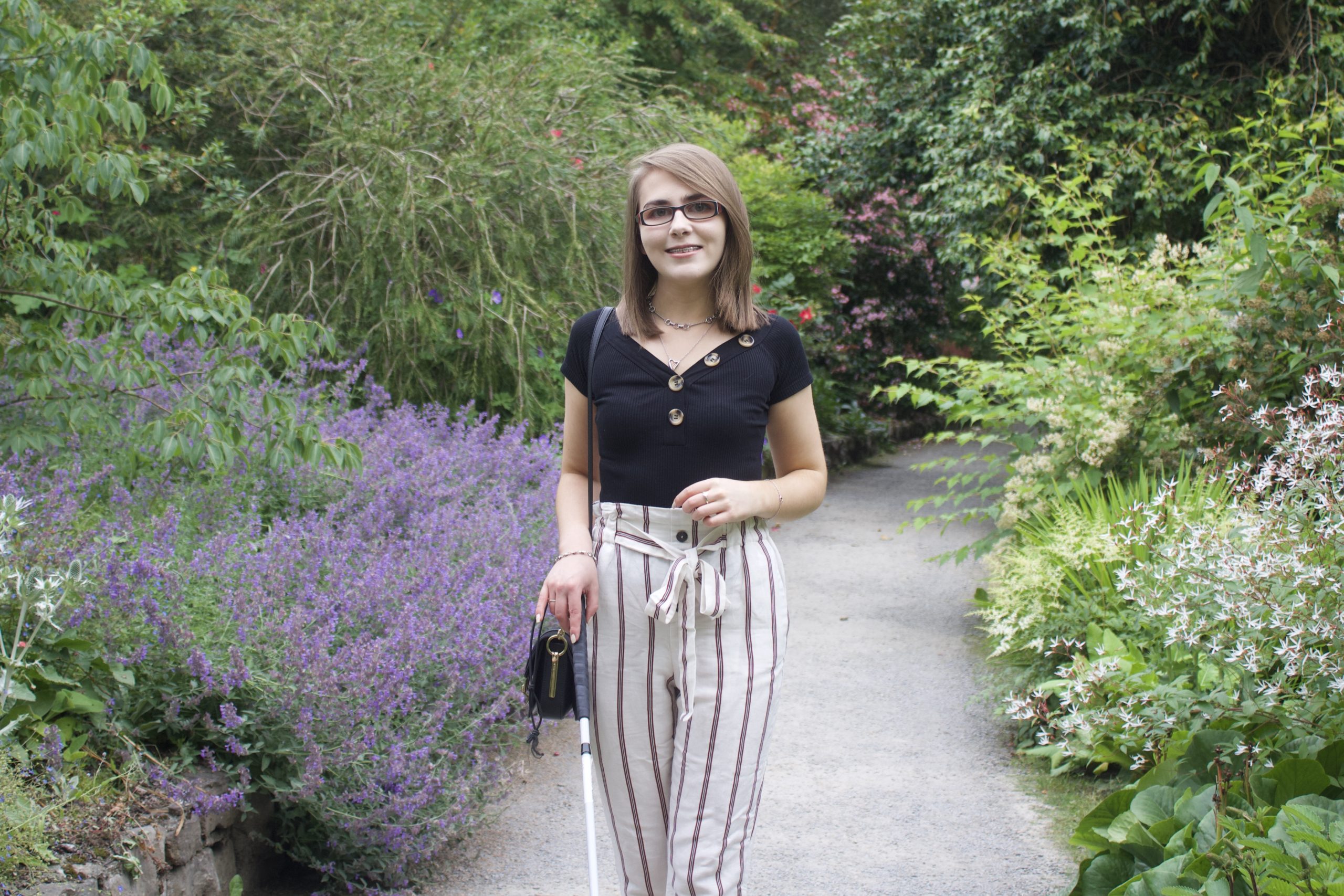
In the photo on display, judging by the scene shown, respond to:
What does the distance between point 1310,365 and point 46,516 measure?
407 centimetres

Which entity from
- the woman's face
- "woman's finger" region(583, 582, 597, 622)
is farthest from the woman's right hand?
the woman's face

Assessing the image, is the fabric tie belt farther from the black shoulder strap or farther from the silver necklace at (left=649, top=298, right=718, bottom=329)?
the silver necklace at (left=649, top=298, right=718, bottom=329)

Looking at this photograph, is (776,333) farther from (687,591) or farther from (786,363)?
(687,591)

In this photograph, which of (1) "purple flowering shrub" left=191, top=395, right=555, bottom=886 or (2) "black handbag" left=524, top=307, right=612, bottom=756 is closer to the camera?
(2) "black handbag" left=524, top=307, right=612, bottom=756

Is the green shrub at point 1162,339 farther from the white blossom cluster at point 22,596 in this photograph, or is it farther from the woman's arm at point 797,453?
the white blossom cluster at point 22,596

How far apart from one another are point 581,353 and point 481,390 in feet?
14.9

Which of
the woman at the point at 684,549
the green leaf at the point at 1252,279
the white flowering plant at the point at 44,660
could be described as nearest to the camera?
the woman at the point at 684,549

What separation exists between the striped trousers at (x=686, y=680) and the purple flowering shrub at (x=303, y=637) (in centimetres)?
105

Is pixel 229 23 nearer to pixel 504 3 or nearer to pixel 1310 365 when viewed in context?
pixel 504 3

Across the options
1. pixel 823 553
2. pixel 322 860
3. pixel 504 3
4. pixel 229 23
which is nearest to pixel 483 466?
pixel 322 860

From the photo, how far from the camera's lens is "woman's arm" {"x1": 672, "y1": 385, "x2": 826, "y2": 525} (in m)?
1.91

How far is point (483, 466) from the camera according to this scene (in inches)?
202

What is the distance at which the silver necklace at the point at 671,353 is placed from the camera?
2.05 meters

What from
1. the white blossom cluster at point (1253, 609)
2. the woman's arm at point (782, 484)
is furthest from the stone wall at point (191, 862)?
the white blossom cluster at point (1253, 609)
